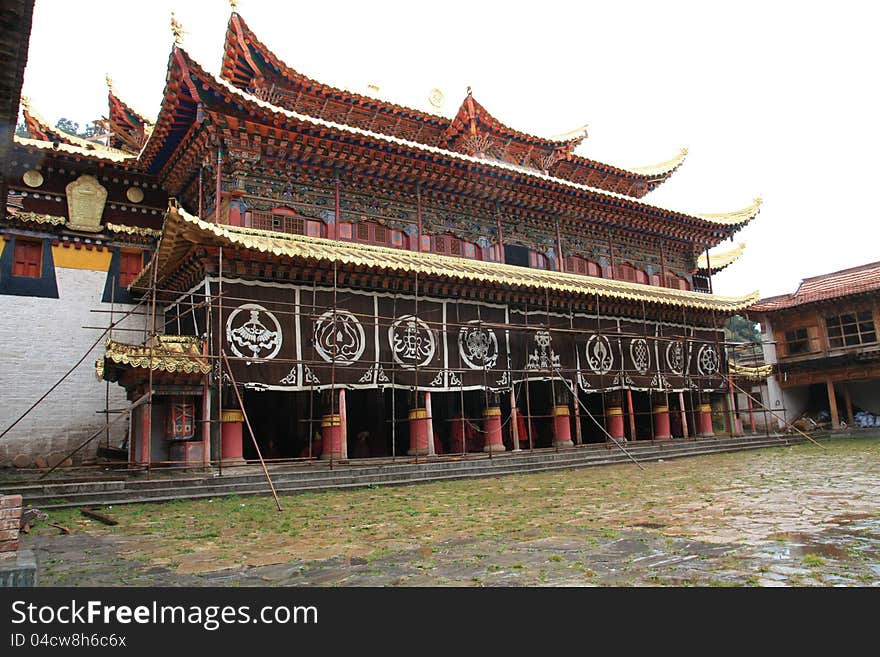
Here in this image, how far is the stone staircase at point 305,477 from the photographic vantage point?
1040cm

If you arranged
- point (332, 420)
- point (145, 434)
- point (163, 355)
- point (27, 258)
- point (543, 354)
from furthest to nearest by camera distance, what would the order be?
1. point (543, 354)
2. point (27, 258)
3. point (332, 420)
4. point (163, 355)
5. point (145, 434)

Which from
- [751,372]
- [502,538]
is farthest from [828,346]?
[502,538]

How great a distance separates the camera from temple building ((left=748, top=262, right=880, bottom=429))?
29078 millimetres

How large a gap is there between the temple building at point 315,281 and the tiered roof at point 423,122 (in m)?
0.08

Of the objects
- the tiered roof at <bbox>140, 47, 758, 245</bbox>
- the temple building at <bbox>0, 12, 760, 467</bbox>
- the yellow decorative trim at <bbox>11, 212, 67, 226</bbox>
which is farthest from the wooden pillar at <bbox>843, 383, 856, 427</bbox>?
the yellow decorative trim at <bbox>11, 212, 67, 226</bbox>

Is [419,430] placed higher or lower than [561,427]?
higher

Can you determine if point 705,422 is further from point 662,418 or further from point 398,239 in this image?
point 398,239

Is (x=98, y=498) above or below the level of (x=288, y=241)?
below

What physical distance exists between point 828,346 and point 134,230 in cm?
2972

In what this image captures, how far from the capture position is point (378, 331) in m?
16.8

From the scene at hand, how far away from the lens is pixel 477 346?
18500 millimetres
